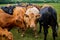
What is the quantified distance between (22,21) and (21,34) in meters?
1.71

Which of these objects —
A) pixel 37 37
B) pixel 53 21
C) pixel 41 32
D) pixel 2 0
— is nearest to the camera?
pixel 53 21

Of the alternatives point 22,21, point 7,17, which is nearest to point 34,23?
point 22,21

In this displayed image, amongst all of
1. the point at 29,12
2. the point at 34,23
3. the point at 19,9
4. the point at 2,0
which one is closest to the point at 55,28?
the point at 34,23

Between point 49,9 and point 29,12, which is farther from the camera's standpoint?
point 29,12

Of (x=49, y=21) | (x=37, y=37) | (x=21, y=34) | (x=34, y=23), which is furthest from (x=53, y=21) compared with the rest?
(x=21, y=34)

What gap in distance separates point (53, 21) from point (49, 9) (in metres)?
0.59

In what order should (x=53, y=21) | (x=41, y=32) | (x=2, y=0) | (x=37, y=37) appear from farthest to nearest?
1. (x=2, y=0)
2. (x=41, y=32)
3. (x=37, y=37)
4. (x=53, y=21)

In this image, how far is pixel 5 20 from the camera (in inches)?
421

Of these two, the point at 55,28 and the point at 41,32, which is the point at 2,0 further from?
the point at 55,28

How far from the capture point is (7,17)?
10852 mm

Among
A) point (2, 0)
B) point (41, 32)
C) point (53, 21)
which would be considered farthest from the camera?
point (2, 0)

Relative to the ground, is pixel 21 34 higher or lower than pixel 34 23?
lower

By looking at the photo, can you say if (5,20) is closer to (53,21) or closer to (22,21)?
(22,21)

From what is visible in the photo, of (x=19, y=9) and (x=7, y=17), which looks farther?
(x=19, y=9)
